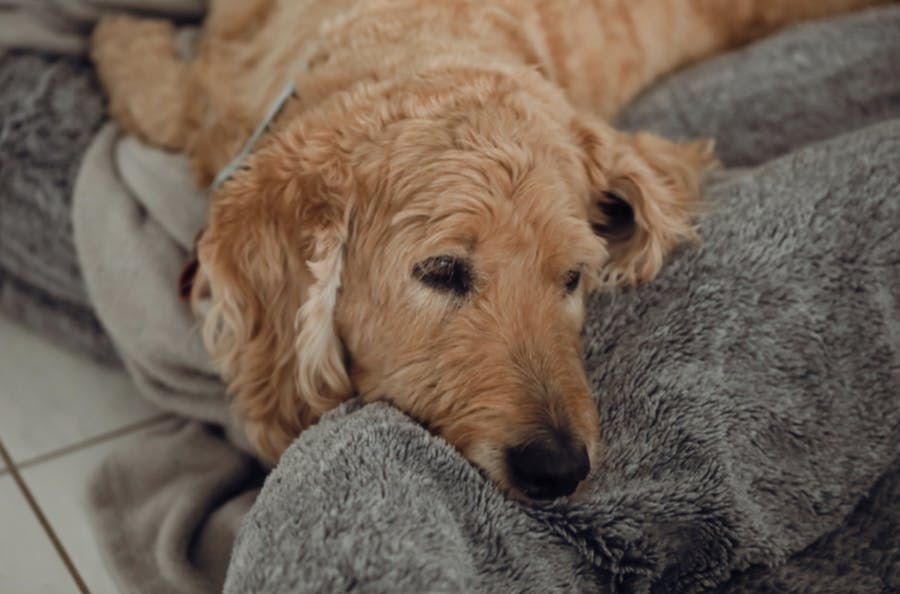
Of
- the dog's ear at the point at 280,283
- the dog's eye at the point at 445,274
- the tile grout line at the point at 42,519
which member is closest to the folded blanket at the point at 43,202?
the tile grout line at the point at 42,519

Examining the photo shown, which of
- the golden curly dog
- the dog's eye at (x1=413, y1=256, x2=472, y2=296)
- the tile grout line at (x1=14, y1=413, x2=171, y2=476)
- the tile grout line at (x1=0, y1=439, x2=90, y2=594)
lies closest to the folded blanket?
the tile grout line at (x1=14, y1=413, x2=171, y2=476)

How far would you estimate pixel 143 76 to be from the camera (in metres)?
2.06

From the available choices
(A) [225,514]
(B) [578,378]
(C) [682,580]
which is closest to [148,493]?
(A) [225,514]

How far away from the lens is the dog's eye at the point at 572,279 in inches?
56.4

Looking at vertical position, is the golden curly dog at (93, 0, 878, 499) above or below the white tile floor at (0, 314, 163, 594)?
above

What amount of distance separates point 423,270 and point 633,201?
1.35 ft

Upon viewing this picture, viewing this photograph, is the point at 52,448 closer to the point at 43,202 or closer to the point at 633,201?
the point at 43,202

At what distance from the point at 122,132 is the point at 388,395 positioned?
Answer: 1.06 metres

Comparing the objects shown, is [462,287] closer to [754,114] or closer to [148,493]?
[148,493]

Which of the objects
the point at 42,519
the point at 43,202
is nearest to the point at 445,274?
the point at 42,519

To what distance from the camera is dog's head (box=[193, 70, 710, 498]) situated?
1295 mm

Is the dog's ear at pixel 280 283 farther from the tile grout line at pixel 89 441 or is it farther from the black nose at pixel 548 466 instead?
the tile grout line at pixel 89 441

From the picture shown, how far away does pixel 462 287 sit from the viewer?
4.41 ft

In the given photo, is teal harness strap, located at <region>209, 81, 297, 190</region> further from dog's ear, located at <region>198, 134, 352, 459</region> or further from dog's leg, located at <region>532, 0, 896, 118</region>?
dog's leg, located at <region>532, 0, 896, 118</region>
